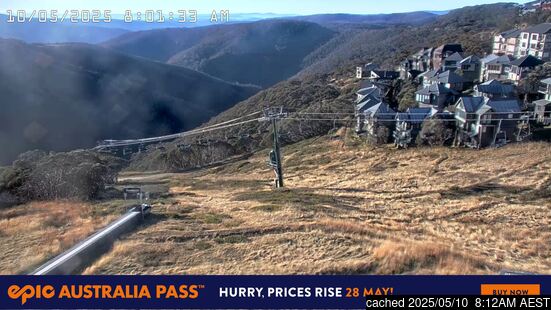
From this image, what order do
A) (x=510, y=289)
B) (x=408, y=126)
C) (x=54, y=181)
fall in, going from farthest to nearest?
(x=408, y=126)
(x=54, y=181)
(x=510, y=289)

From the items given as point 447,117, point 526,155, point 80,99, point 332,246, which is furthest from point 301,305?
point 80,99

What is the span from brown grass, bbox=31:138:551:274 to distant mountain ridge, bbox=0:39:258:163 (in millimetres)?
68578

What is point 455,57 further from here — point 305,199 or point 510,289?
point 510,289

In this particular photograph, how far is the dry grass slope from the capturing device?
45.1 ft

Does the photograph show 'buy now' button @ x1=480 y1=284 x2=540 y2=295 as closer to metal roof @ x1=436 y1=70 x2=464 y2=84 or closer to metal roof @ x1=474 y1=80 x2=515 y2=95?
metal roof @ x1=474 y1=80 x2=515 y2=95

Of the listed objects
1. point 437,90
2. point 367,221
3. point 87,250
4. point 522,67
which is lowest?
point 367,221

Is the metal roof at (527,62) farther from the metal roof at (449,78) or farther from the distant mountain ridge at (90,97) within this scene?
the distant mountain ridge at (90,97)

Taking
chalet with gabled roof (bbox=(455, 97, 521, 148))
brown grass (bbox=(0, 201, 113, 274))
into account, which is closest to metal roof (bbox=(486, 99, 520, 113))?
chalet with gabled roof (bbox=(455, 97, 521, 148))

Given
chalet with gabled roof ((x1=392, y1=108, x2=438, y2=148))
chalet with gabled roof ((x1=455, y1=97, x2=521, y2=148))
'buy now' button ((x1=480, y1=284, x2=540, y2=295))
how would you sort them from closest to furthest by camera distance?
'buy now' button ((x1=480, y1=284, x2=540, y2=295)) → chalet with gabled roof ((x1=455, y1=97, x2=521, y2=148)) → chalet with gabled roof ((x1=392, y1=108, x2=438, y2=148))

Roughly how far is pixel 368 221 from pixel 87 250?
1215 cm

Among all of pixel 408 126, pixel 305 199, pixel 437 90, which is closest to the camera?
pixel 305 199

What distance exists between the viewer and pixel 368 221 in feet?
67.5

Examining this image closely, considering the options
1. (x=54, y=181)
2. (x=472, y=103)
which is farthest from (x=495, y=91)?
(x=54, y=181)

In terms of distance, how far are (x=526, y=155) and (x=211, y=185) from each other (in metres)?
24.5
